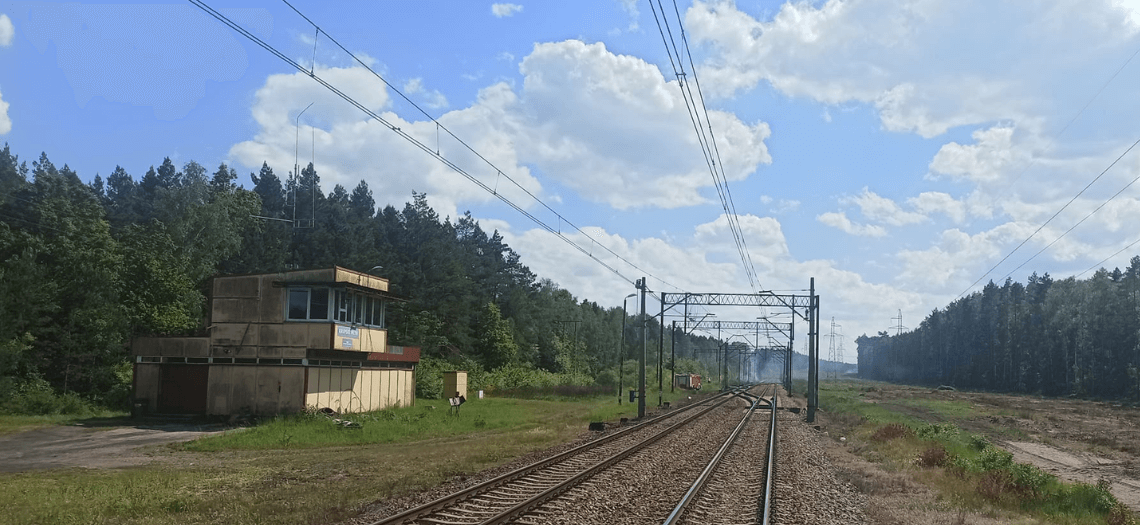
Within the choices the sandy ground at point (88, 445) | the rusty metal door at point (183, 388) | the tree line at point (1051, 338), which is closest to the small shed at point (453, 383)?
the rusty metal door at point (183, 388)

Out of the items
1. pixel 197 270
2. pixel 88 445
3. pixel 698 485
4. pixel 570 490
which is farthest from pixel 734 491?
pixel 197 270

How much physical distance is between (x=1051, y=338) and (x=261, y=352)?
115 metres

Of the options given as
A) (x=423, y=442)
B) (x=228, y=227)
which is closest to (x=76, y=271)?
(x=228, y=227)

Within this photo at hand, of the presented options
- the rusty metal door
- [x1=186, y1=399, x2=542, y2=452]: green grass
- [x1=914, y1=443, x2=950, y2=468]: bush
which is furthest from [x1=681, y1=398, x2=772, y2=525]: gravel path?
the rusty metal door

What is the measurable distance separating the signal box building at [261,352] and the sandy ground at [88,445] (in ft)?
8.81

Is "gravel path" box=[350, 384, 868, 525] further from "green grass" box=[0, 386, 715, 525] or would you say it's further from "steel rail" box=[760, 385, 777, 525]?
"green grass" box=[0, 386, 715, 525]

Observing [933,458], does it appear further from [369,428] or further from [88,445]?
[88,445]

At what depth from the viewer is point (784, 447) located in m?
29.2

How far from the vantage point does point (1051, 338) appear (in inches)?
4596

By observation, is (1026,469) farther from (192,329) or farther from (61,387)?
(192,329)

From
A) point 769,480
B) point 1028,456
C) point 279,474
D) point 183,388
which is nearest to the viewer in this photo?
point 769,480

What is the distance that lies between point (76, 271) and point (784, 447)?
5434 centimetres

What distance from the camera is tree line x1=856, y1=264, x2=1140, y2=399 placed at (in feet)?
327

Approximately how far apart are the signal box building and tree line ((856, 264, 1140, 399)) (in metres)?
88.2
